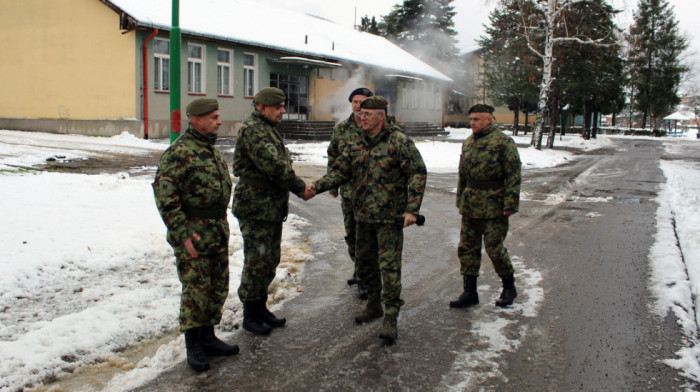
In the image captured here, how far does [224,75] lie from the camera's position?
990 inches

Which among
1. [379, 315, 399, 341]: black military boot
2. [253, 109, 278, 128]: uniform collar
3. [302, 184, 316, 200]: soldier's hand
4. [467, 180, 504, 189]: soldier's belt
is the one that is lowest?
[379, 315, 399, 341]: black military boot

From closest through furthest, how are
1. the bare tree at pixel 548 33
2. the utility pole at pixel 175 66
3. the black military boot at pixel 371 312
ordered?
1. the black military boot at pixel 371 312
2. the utility pole at pixel 175 66
3. the bare tree at pixel 548 33

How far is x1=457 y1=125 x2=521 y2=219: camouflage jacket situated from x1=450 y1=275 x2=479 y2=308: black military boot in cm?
61

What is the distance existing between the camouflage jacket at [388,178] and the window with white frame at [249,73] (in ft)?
74.0

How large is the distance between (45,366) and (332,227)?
5.46 metres

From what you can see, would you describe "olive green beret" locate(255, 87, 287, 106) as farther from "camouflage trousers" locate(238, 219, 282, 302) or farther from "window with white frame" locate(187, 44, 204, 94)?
"window with white frame" locate(187, 44, 204, 94)

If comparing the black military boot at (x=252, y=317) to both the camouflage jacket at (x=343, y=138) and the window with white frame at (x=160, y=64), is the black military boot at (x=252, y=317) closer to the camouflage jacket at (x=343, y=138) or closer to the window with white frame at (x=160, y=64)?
the camouflage jacket at (x=343, y=138)

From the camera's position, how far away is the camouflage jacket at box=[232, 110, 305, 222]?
4387 millimetres

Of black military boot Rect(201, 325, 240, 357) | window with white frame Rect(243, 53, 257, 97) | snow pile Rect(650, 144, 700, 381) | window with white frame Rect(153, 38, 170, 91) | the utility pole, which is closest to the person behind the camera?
black military boot Rect(201, 325, 240, 357)

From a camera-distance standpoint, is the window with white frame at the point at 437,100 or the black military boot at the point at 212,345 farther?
the window with white frame at the point at 437,100

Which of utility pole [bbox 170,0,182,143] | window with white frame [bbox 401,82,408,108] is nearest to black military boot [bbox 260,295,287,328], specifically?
utility pole [bbox 170,0,182,143]

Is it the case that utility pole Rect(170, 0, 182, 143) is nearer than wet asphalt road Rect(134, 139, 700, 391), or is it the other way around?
wet asphalt road Rect(134, 139, 700, 391)

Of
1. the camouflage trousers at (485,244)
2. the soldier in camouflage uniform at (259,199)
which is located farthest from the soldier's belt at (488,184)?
the soldier in camouflage uniform at (259,199)

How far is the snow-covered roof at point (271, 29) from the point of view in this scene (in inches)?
888
